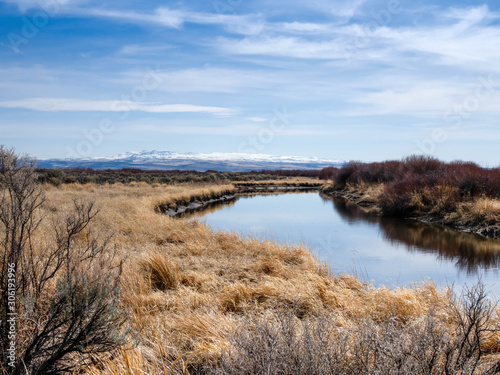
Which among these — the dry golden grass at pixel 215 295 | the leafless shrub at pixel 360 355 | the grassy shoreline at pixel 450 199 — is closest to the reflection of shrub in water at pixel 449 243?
the grassy shoreline at pixel 450 199

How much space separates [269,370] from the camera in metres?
2.86

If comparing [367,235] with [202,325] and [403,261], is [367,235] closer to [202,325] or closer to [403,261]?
[403,261]

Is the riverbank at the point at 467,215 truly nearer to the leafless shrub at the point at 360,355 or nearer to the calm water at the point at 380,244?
the calm water at the point at 380,244

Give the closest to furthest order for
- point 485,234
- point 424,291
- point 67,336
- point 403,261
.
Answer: point 67,336
point 424,291
point 403,261
point 485,234

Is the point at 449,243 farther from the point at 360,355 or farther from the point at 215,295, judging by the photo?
the point at 360,355

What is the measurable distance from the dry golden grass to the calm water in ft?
5.09

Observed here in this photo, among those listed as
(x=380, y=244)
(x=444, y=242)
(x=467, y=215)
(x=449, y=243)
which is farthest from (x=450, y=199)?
(x=380, y=244)

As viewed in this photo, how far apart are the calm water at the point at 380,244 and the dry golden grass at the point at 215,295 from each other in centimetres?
155

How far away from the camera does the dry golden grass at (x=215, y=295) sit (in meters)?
3.87

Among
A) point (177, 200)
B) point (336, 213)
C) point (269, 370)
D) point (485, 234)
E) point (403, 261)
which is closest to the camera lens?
point (269, 370)

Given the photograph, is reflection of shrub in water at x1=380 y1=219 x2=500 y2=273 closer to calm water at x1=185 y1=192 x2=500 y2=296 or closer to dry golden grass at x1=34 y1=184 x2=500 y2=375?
calm water at x1=185 y1=192 x2=500 y2=296

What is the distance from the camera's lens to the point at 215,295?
5.88 m

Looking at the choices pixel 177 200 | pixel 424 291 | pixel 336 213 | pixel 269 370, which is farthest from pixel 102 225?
pixel 336 213

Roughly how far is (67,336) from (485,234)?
591 inches
